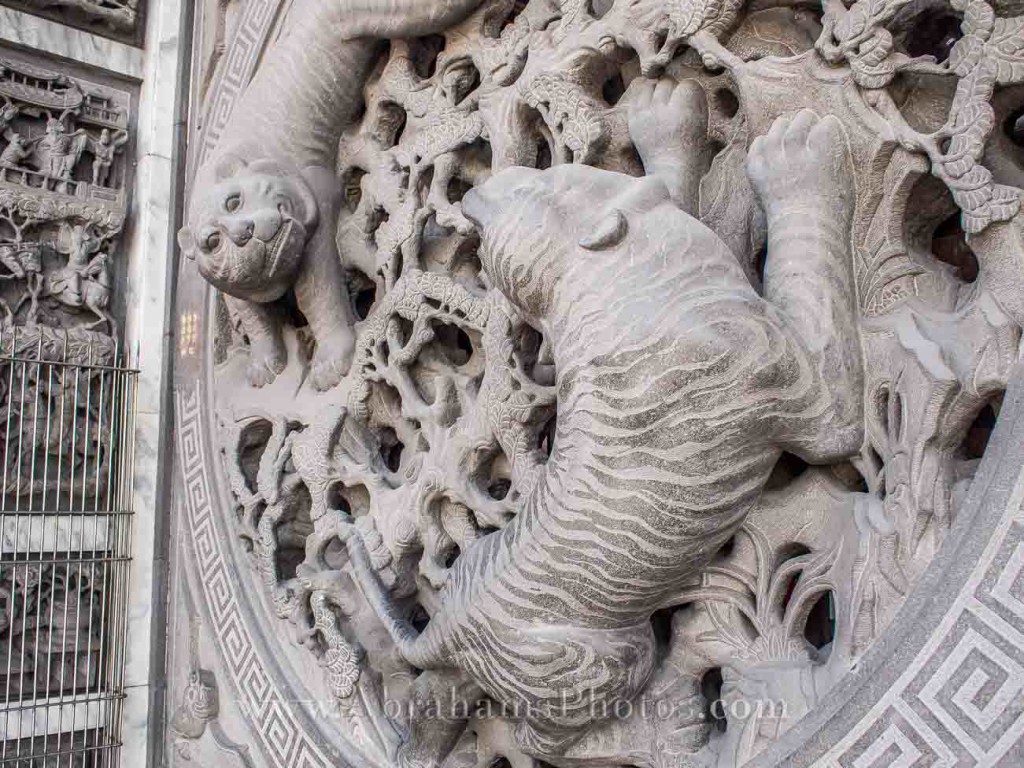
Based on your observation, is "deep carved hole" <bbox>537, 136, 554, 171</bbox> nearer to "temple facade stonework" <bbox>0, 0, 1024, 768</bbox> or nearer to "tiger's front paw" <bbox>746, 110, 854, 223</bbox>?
"temple facade stonework" <bbox>0, 0, 1024, 768</bbox>

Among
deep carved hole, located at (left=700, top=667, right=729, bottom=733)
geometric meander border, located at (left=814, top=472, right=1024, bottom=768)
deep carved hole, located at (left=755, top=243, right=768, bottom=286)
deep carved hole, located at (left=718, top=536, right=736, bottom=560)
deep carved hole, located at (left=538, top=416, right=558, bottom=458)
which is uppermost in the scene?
deep carved hole, located at (left=755, top=243, right=768, bottom=286)

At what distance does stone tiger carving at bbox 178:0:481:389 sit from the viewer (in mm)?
2156

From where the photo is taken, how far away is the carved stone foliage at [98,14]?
2.77 metres

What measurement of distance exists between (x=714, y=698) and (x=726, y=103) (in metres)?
1.07

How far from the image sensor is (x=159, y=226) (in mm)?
2904

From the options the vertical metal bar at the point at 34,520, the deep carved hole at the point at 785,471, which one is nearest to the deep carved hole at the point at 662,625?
the deep carved hole at the point at 785,471

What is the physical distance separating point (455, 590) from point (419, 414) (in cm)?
49

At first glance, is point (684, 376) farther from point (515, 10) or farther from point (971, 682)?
point (515, 10)

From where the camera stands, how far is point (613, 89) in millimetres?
1887

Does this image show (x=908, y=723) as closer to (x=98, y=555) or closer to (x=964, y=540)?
(x=964, y=540)

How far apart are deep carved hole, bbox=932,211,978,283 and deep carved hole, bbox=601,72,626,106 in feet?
2.41

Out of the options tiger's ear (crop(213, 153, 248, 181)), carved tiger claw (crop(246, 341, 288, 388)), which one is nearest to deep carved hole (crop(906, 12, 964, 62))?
tiger's ear (crop(213, 153, 248, 181))

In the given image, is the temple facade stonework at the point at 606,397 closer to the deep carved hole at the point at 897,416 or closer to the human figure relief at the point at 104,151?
the deep carved hole at the point at 897,416

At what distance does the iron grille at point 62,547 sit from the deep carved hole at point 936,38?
2.38 m
